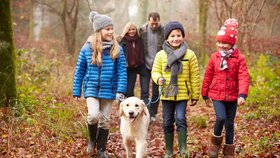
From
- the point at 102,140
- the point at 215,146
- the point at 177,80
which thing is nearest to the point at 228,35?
the point at 177,80

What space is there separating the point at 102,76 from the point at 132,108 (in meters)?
0.82

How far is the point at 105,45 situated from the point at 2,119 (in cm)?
233

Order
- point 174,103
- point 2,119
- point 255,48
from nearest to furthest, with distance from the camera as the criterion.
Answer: point 174,103
point 2,119
point 255,48

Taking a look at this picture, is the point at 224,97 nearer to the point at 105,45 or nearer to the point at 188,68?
the point at 188,68

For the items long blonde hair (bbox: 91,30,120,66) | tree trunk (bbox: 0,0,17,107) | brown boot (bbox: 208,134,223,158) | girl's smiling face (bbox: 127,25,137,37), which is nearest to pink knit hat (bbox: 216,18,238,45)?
brown boot (bbox: 208,134,223,158)

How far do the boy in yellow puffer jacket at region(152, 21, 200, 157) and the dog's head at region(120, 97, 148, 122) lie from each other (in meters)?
0.48

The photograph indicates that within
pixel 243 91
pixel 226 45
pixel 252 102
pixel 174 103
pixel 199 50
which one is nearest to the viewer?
pixel 243 91

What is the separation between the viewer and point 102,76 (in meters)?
5.97

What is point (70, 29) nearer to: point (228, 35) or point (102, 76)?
point (102, 76)

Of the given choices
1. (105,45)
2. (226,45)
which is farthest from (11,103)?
(226,45)

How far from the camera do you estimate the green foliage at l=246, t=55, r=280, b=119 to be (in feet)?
27.3

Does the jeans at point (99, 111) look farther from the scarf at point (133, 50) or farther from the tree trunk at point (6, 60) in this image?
the scarf at point (133, 50)

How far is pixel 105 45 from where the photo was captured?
6.04 metres

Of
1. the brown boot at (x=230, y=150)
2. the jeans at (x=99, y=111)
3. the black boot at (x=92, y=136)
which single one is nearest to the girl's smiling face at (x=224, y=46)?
the brown boot at (x=230, y=150)
